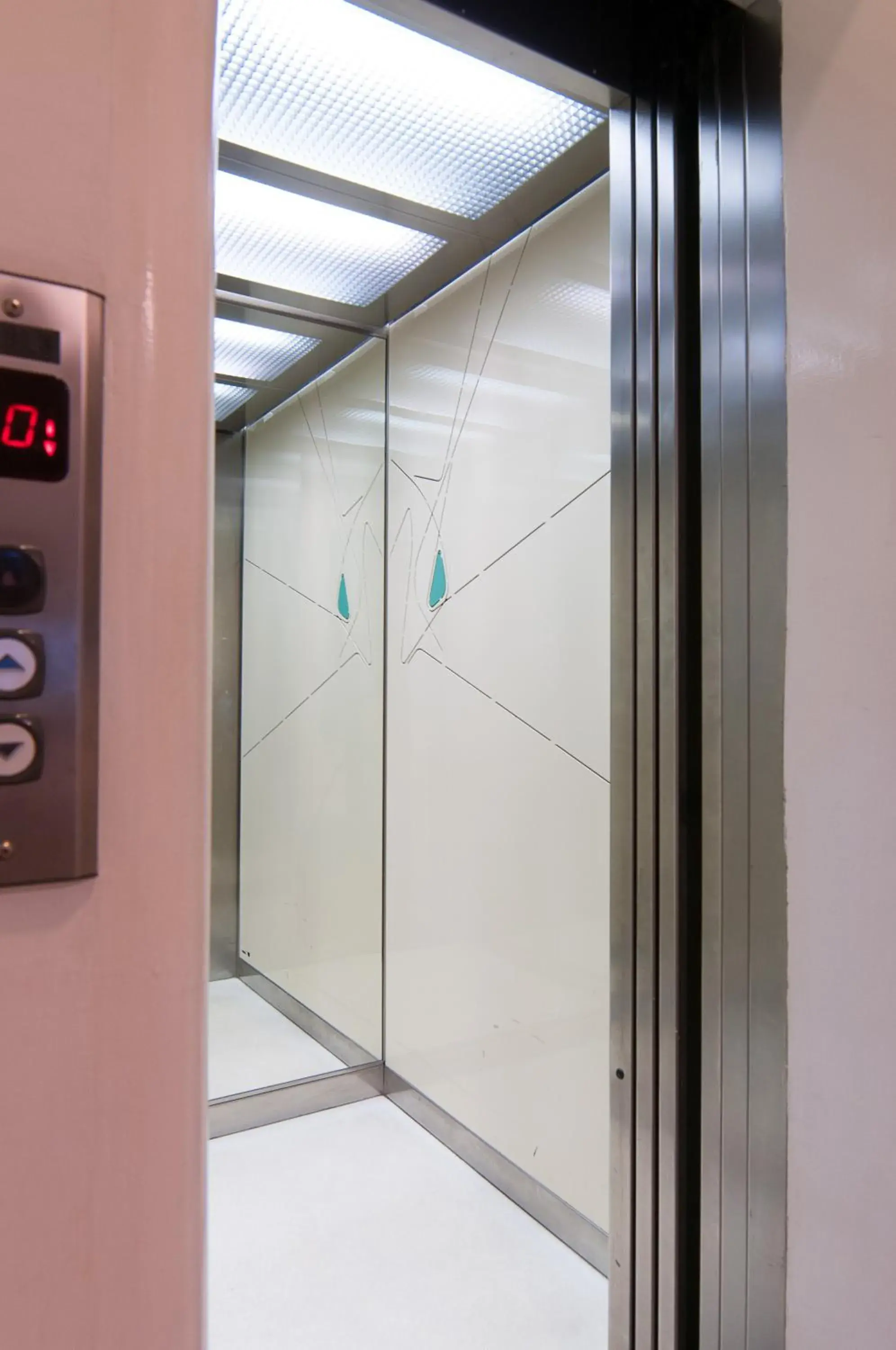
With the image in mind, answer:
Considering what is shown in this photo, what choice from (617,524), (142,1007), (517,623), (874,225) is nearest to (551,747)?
(517,623)

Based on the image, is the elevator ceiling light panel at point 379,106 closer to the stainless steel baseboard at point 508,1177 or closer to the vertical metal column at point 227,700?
the vertical metal column at point 227,700

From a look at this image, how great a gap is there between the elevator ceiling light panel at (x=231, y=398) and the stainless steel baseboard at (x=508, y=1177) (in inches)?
79.7

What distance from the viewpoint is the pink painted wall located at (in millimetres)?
437

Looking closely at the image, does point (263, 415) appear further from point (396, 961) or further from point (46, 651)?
point (46, 651)

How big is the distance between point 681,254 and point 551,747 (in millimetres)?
963

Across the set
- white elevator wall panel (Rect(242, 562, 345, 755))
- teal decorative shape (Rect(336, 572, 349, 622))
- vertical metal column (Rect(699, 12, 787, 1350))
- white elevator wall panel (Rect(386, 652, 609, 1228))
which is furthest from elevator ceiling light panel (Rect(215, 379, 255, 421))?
vertical metal column (Rect(699, 12, 787, 1350))

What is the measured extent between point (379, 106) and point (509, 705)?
3.82 ft

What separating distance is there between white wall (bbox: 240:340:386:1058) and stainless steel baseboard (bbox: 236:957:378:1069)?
0.02 metres

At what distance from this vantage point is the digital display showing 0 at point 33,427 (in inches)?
17.3

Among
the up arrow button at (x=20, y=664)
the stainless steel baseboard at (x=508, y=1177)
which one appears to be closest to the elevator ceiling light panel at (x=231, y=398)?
the stainless steel baseboard at (x=508, y=1177)

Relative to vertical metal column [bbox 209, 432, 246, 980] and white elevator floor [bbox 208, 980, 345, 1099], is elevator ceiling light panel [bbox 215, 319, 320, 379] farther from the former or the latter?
white elevator floor [bbox 208, 980, 345, 1099]

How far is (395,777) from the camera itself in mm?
2441

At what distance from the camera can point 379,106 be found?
153 centimetres

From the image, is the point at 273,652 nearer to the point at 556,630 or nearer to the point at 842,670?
the point at 556,630
